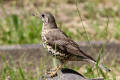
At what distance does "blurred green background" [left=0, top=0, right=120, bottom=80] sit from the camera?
8.36 meters

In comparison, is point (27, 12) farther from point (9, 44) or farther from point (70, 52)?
point (70, 52)

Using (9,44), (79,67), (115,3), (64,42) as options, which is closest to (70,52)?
(64,42)

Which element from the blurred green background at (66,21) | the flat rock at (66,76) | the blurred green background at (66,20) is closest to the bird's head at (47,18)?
the flat rock at (66,76)

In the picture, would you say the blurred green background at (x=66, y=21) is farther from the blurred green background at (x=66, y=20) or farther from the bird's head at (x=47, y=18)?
the bird's head at (x=47, y=18)

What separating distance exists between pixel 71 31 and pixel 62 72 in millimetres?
3540

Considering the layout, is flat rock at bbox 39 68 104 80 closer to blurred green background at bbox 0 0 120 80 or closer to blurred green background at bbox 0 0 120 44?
blurred green background at bbox 0 0 120 80

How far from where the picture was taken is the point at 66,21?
962cm

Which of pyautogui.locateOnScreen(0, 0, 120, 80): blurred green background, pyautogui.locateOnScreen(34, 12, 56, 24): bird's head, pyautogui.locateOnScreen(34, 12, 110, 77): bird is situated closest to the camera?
pyautogui.locateOnScreen(34, 12, 110, 77): bird

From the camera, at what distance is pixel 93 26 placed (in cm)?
898

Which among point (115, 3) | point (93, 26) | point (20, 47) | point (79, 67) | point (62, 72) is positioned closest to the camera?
point (62, 72)

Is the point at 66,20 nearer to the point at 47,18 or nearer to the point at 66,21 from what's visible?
the point at 66,21

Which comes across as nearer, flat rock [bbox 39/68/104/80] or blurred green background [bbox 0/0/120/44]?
flat rock [bbox 39/68/104/80]

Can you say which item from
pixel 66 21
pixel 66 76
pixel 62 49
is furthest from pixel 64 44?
pixel 66 21

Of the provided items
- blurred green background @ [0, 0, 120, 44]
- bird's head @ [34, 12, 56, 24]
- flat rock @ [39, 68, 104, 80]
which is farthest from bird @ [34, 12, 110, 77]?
blurred green background @ [0, 0, 120, 44]
